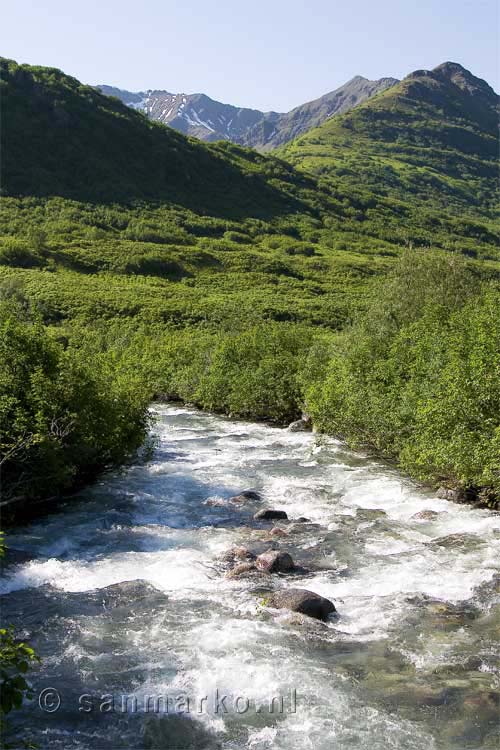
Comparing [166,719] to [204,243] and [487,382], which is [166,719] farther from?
[204,243]

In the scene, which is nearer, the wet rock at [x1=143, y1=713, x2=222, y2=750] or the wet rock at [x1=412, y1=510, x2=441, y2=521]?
the wet rock at [x1=143, y1=713, x2=222, y2=750]

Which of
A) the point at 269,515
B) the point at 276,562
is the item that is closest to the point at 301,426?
the point at 269,515

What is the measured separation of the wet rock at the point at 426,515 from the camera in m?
24.7

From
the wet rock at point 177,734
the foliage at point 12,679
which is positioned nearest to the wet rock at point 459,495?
the wet rock at point 177,734

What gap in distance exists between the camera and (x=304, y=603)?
1689 centimetres

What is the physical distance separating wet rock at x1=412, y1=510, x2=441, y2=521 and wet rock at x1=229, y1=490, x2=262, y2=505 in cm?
682

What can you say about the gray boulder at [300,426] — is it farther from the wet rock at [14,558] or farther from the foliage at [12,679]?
the foliage at [12,679]

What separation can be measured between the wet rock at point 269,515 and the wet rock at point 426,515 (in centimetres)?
486

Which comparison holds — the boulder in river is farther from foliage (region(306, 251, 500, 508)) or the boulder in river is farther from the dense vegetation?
foliage (region(306, 251, 500, 508))

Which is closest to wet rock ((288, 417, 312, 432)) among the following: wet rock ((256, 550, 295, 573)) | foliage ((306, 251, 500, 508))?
foliage ((306, 251, 500, 508))

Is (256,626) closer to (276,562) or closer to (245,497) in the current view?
(276,562)

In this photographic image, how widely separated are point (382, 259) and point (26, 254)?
86562mm

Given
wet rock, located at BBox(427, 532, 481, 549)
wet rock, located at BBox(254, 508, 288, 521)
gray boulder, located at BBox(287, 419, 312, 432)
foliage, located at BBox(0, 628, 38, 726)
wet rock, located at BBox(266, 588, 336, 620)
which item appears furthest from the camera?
gray boulder, located at BBox(287, 419, 312, 432)

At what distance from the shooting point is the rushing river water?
12.6 metres
